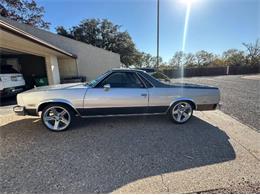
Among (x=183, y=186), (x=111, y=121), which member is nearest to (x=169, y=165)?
(x=183, y=186)

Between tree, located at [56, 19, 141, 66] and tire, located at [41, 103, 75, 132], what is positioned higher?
tree, located at [56, 19, 141, 66]

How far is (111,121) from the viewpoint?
15.1 ft

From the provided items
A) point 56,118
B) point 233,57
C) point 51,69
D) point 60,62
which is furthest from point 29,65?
point 233,57

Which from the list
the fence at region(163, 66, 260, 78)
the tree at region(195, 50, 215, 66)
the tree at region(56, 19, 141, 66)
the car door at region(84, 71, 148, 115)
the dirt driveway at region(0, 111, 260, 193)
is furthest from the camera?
the tree at region(195, 50, 215, 66)

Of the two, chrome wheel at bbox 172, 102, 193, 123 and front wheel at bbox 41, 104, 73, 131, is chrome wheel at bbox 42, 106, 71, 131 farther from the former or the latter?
chrome wheel at bbox 172, 102, 193, 123

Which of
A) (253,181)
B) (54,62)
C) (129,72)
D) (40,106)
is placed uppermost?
(54,62)

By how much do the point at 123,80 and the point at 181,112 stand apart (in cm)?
176

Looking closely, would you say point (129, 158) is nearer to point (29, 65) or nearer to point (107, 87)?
point (107, 87)

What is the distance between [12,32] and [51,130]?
10.3 feet

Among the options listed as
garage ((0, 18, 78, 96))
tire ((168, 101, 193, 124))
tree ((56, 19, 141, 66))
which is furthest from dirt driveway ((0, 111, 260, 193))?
tree ((56, 19, 141, 66))

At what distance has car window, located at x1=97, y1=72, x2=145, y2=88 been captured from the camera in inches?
161

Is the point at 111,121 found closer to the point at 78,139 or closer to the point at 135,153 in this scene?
the point at 78,139

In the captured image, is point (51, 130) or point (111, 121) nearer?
point (51, 130)

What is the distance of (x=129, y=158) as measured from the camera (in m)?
2.82
